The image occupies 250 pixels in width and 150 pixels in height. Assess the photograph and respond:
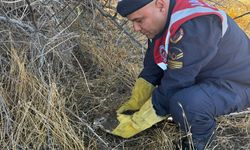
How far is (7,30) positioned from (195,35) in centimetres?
93

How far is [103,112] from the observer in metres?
2.08

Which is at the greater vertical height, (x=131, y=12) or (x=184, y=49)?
(x=131, y=12)

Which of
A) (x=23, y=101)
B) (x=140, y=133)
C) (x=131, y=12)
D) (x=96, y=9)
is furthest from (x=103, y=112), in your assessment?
(x=96, y=9)

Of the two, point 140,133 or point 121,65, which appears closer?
point 140,133

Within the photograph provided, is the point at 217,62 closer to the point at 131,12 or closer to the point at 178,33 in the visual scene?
the point at 178,33

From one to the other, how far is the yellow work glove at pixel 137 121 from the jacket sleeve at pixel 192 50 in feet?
0.65

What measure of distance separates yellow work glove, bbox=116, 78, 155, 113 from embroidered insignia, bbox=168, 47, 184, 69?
38 centimetres

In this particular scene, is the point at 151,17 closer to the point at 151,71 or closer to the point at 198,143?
the point at 151,71

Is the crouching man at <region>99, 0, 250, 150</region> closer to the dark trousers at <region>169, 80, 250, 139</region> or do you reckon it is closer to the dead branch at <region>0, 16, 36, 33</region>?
the dark trousers at <region>169, 80, 250, 139</region>

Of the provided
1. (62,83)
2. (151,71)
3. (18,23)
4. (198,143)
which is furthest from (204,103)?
(18,23)

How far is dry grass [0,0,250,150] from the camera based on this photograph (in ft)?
5.82

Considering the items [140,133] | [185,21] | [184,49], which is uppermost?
[185,21]

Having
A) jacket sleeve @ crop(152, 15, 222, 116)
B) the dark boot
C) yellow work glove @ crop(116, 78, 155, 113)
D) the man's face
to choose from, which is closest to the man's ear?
the man's face

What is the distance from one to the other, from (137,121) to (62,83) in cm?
48
